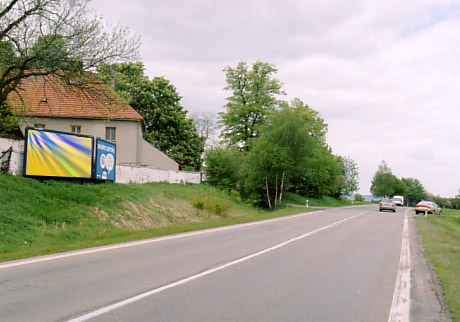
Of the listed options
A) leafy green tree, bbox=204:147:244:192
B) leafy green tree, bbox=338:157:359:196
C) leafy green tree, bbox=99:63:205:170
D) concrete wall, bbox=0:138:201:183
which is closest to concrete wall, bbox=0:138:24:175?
concrete wall, bbox=0:138:201:183

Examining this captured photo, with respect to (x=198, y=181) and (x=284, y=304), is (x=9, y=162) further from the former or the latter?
(x=198, y=181)

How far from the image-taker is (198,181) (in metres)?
38.8

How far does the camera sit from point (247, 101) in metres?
→ 52.6

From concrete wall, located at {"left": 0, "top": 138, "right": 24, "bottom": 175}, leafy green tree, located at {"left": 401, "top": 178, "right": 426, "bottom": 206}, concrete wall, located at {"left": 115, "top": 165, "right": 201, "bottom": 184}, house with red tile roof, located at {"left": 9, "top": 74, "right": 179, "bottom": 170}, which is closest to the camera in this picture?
concrete wall, located at {"left": 0, "top": 138, "right": 24, "bottom": 175}

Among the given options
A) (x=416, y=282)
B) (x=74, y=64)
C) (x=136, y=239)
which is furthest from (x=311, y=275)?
(x=74, y=64)

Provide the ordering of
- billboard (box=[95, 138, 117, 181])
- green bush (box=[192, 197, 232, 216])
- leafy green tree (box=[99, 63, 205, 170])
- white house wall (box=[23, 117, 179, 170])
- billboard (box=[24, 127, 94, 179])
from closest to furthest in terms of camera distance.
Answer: billboard (box=[24, 127, 94, 179])
billboard (box=[95, 138, 117, 181])
green bush (box=[192, 197, 232, 216])
white house wall (box=[23, 117, 179, 170])
leafy green tree (box=[99, 63, 205, 170])

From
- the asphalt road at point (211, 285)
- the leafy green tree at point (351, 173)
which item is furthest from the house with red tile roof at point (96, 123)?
the leafy green tree at point (351, 173)

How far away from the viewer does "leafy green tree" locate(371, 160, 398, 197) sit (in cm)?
11550

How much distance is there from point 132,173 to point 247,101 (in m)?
28.3

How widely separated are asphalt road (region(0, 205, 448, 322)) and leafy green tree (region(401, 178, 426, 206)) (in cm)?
15902

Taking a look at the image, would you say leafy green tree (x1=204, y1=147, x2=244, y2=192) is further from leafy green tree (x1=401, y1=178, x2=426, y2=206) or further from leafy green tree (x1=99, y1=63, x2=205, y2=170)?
leafy green tree (x1=401, y1=178, x2=426, y2=206)

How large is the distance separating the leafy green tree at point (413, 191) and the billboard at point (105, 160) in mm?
150885

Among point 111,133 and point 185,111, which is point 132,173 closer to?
point 111,133

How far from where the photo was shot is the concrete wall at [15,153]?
1747 cm
